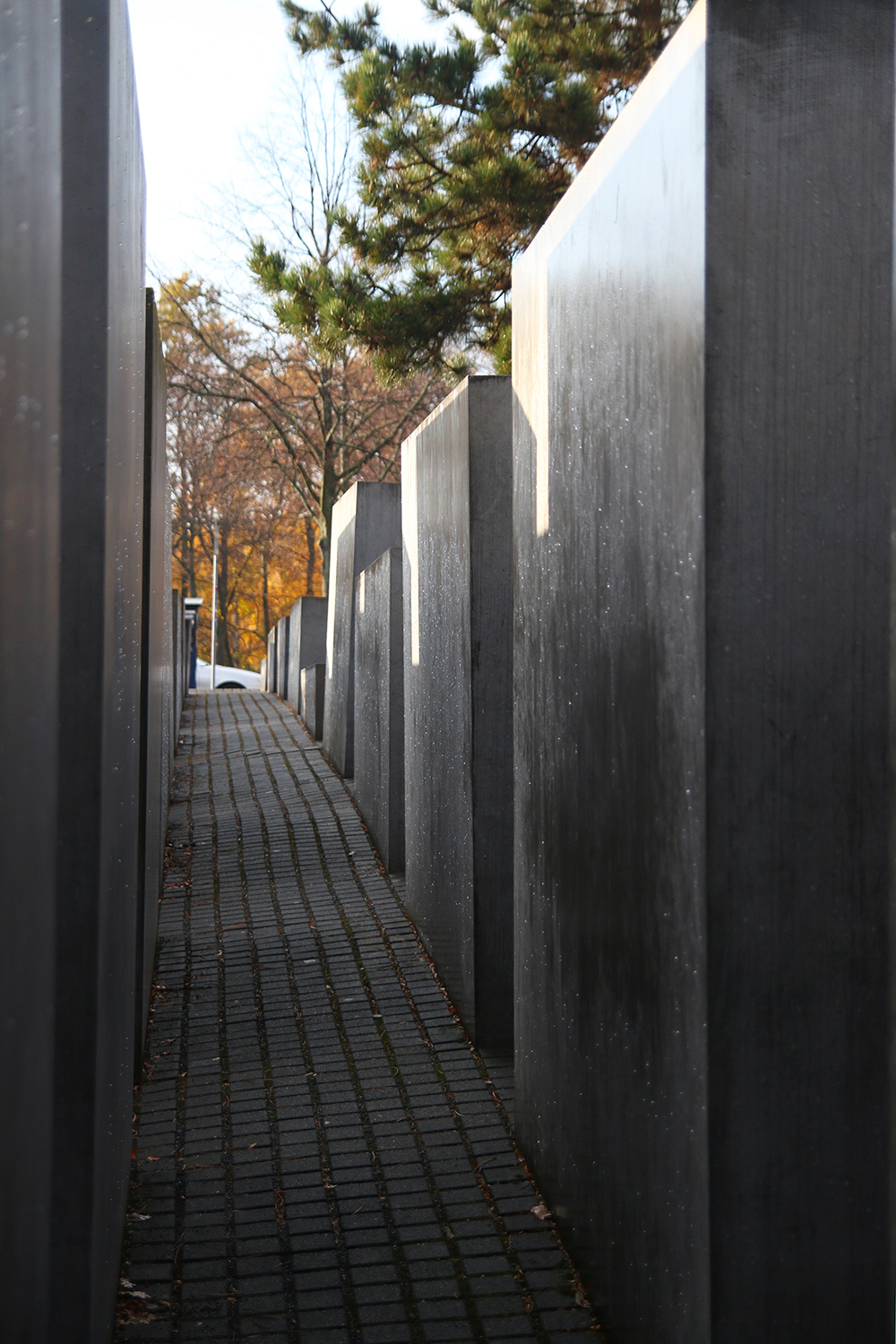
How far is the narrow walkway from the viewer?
148 inches

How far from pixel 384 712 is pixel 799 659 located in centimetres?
614

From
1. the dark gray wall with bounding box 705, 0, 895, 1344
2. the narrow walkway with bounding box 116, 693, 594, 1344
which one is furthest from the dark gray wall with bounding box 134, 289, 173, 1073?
the dark gray wall with bounding box 705, 0, 895, 1344

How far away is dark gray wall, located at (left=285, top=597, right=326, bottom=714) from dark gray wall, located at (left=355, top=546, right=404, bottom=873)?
7957 mm

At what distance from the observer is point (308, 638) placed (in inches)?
717

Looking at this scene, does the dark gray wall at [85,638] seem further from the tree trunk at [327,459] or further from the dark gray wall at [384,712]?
the tree trunk at [327,459]

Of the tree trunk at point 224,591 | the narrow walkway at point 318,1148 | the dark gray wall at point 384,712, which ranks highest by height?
the tree trunk at point 224,591

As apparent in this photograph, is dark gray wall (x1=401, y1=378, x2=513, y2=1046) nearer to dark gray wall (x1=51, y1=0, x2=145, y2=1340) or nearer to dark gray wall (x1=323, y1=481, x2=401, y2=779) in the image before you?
dark gray wall (x1=51, y1=0, x2=145, y2=1340)

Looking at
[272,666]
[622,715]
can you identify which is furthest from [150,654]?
[272,666]

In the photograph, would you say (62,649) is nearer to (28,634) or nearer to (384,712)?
(28,634)

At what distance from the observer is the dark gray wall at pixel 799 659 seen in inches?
111

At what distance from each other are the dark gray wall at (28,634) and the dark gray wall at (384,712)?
5.99 metres

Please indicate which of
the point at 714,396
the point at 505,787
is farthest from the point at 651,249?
the point at 505,787

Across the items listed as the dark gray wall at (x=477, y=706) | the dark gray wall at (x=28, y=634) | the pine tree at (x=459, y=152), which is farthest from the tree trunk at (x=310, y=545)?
the dark gray wall at (x=28, y=634)

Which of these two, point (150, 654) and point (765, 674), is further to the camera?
point (150, 654)
